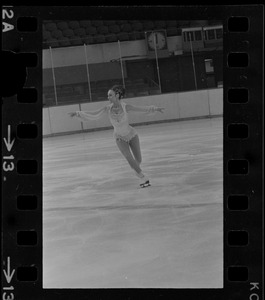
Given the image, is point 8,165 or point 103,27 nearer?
point 8,165

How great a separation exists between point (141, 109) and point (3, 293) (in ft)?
2.36

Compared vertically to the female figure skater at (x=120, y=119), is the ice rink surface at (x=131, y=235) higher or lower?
lower

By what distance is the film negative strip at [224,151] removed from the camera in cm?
96

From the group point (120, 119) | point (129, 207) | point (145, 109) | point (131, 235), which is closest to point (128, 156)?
point (120, 119)

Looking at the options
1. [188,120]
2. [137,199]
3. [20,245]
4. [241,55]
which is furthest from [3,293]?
[188,120]

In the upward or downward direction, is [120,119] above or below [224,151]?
above

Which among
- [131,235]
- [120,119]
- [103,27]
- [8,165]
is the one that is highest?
[103,27]

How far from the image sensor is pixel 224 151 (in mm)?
974

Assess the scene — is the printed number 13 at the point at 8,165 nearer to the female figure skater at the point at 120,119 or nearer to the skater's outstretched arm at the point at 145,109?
the female figure skater at the point at 120,119

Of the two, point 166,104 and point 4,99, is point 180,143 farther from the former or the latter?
point 4,99

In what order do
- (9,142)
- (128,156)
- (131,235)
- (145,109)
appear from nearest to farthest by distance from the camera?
(9,142), (128,156), (145,109), (131,235)

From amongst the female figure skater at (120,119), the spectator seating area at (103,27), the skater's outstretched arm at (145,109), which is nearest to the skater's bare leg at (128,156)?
the female figure skater at (120,119)

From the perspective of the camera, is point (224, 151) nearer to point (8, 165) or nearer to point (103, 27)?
point (8, 165)

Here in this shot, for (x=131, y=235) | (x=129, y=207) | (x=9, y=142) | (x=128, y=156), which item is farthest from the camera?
(x=129, y=207)
